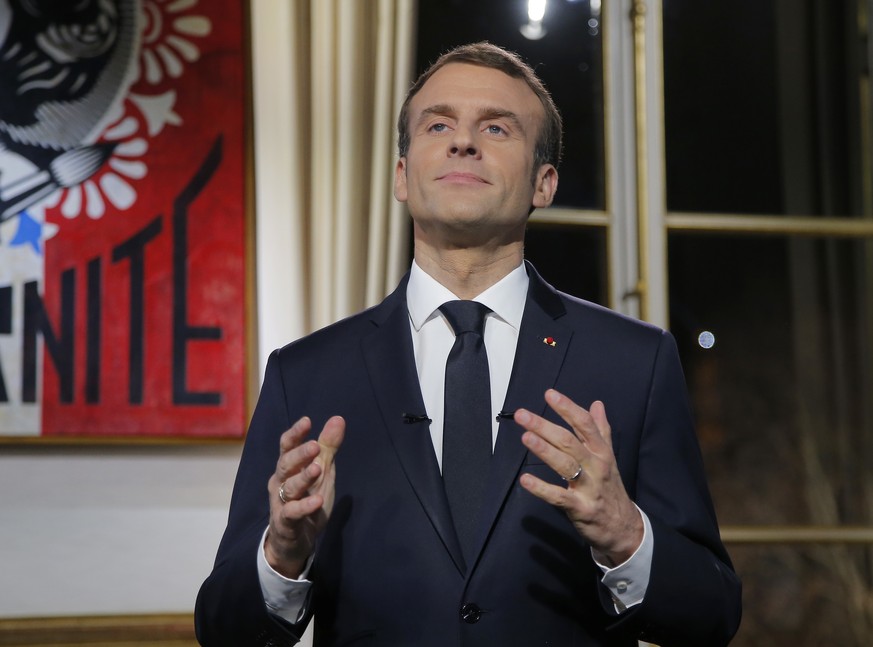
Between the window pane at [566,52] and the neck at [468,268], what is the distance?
1.37m

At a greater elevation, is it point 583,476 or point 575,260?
point 575,260

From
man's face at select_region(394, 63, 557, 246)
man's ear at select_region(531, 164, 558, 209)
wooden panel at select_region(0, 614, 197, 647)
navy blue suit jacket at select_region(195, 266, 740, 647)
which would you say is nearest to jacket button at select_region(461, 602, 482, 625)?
navy blue suit jacket at select_region(195, 266, 740, 647)

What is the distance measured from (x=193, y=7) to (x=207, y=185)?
0.43 metres

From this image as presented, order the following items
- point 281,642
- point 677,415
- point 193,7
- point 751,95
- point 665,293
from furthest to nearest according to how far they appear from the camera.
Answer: point 751,95 → point 665,293 → point 193,7 → point 677,415 → point 281,642

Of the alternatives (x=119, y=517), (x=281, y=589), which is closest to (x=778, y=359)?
(x=119, y=517)

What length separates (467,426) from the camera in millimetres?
1325

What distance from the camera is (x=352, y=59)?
7.94 feet

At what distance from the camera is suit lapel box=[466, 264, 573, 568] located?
127cm

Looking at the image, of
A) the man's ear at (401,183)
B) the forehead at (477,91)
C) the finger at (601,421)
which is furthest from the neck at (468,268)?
the finger at (601,421)

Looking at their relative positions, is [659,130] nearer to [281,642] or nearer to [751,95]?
[751,95]

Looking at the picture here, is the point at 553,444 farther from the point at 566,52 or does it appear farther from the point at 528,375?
the point at 566,52

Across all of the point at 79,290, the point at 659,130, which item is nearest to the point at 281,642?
the point at 79,290

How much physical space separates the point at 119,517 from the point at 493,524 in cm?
128

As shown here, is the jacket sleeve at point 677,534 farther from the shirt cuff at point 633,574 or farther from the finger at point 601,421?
the finger at point 601,421
